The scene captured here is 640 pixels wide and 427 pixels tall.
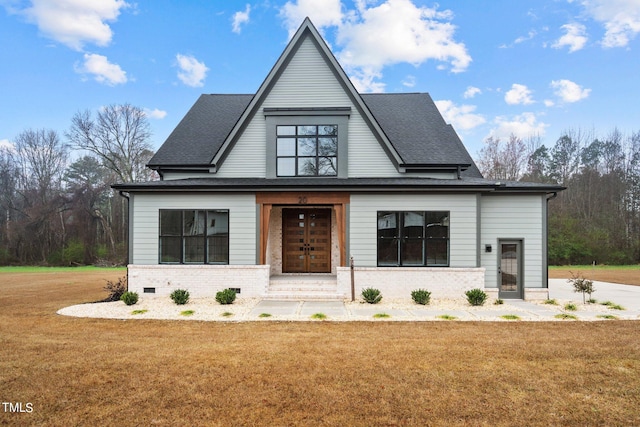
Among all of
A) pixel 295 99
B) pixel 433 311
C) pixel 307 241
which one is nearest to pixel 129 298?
pixel 307 241

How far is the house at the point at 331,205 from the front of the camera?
11.5 m

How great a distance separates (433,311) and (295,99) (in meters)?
8.91

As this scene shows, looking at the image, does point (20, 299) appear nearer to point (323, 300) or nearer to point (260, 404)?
point (323, 300)

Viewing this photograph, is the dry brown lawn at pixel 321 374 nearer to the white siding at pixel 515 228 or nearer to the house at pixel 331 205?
the house at pixel 331 205

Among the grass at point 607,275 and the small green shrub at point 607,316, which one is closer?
the small green shrub at point 607,316

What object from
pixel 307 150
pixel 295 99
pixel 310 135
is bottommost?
pixel 307 150

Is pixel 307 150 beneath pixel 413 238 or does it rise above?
above

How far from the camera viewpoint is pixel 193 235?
11.8 meters

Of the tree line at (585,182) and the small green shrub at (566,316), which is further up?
the tree line at (585,182)

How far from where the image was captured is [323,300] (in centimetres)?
1127

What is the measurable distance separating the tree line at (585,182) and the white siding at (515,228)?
20.5m

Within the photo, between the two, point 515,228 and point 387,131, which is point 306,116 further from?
point 515,228

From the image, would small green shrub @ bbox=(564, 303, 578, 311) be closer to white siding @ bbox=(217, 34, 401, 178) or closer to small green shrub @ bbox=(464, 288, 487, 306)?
small green shrub @ bbox=(464, 288, 487, 306)

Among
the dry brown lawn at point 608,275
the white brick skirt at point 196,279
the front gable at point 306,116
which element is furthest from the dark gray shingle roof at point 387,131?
the dry brown lawn at point 608,275
